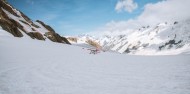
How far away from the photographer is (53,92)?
7.96 metres

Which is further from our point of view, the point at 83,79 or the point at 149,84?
the point at 83,79

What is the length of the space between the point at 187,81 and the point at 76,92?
520cm

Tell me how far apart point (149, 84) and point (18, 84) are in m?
5.79

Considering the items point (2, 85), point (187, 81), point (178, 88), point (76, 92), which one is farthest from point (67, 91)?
point (187, 81)

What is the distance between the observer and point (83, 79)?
1049cm

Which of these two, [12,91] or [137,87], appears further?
[137,87]

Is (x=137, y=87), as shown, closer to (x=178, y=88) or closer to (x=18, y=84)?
(x=178, y=88)

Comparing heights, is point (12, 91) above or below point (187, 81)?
below

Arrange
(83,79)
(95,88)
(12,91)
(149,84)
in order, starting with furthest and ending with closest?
1. (83,79)
2. (149,84)
3. (95,88)
4. (12,91)

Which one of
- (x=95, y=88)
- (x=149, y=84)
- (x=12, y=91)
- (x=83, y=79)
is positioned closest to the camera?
(x=12, y=91)

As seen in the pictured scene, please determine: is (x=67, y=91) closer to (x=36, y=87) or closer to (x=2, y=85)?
(x=36, y=87)

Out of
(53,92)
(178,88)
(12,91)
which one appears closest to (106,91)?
(53,92)

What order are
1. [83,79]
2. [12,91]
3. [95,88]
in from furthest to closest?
[83,79] < [95,88] < [12,91]

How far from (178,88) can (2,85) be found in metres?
7.24
